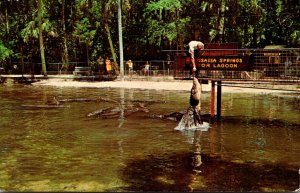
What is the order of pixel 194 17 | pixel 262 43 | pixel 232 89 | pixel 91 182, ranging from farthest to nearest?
pixel 194 17 → pixel 262 43 → pixel 232 89 → pixel 91 182

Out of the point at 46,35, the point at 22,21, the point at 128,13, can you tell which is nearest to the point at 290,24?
the point at 128,13

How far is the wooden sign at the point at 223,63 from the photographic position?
1648 cm

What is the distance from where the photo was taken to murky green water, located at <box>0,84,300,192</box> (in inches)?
396

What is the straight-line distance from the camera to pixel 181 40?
43875 mm

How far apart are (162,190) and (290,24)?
3460 centimetres

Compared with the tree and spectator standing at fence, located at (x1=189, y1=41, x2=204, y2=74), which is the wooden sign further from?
the tree

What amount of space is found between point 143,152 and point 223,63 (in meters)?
5.75

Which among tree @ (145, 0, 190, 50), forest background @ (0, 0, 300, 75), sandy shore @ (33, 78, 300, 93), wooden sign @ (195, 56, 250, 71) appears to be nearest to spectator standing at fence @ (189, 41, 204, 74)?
wooden sign @ (195, 56, 250, 71)

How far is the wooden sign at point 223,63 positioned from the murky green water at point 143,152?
7.94ft

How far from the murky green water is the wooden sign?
7.94 ft

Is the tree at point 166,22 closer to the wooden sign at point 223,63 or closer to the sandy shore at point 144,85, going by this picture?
the sandy shore at point 144,85

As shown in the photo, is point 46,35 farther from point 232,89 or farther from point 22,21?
point 232,89

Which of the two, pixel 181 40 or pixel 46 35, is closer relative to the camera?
pixel 181 40

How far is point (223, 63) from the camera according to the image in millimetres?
16969
